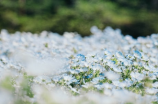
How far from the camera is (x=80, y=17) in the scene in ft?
30.3

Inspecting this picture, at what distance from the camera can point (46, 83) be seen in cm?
242

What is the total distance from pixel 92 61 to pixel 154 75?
580 millimetres

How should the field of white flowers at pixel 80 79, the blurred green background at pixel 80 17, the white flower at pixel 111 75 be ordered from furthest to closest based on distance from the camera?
the blurred green background at pixel 80 17 → the white flower at pixel 111 75 → the field of white flowers at pixel 80 79

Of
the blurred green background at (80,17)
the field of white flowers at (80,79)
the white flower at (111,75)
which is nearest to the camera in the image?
the field of white flowers at (80,79)

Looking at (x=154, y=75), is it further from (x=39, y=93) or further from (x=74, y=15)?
(x=74, y=15)

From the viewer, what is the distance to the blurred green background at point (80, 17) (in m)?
8.80

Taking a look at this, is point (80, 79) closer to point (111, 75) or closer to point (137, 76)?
point (111, 75)

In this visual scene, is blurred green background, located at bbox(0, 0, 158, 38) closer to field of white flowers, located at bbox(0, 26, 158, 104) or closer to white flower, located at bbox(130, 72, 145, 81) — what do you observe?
field of white flowers, located at bbox(0, 26, 158, 104)

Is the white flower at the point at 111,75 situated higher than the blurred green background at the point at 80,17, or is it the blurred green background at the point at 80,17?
the blurred green background at the point at 80,17

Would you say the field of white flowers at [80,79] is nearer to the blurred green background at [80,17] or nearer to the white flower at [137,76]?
the white flower at [137,76]

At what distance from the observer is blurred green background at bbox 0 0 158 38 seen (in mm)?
8796

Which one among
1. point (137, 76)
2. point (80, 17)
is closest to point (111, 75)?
point (137, 76)

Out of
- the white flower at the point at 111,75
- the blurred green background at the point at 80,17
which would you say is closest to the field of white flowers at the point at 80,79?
the white flower at the point at 111,75

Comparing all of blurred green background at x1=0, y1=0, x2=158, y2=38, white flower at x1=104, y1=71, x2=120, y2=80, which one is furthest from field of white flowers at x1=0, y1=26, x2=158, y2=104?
blurred green background at x1=0, y1=0, x2=158, y2=38
